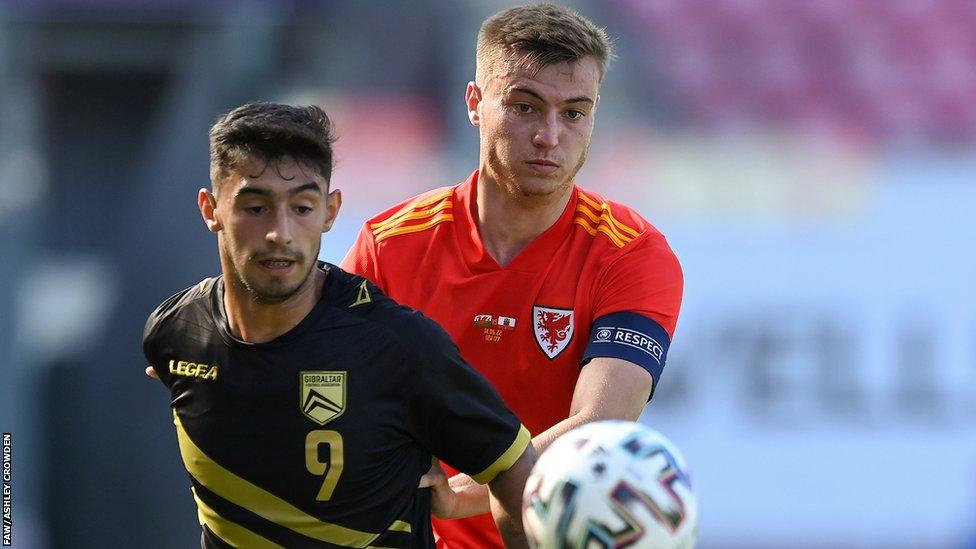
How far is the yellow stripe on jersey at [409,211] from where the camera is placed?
14.6 feet

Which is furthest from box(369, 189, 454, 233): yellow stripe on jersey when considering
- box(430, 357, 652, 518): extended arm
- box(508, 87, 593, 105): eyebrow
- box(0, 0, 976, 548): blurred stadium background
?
box(0, 0, 976, 548): blurred stadium background

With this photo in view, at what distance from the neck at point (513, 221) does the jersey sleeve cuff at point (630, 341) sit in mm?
392

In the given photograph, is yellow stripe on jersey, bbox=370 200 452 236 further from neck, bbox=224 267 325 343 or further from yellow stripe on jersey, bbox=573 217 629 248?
neck, bbox=224 267 325 343

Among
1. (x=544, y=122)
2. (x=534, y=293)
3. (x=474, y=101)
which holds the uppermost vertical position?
(x=474, y=101)

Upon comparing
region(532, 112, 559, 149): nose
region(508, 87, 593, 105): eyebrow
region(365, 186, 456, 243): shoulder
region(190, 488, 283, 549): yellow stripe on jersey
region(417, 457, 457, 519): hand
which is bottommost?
region(190, 488, 283, 549): yellow stripe on jersey

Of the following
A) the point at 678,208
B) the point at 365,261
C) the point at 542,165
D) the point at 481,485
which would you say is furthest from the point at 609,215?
the point at 678,208

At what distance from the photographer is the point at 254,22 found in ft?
28.7

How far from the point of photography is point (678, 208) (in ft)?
27.7

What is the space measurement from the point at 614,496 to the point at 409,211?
187cm

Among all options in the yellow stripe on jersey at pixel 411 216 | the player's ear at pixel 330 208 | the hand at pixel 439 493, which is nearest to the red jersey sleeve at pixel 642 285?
the yellow stripe on jersey at pixel 411 216

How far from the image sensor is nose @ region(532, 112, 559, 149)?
160 inches

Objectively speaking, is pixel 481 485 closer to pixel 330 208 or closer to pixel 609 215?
pixel 330 208

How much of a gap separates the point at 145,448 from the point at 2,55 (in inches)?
106

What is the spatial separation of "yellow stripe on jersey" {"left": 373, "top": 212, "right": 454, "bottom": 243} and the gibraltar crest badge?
46 cm
